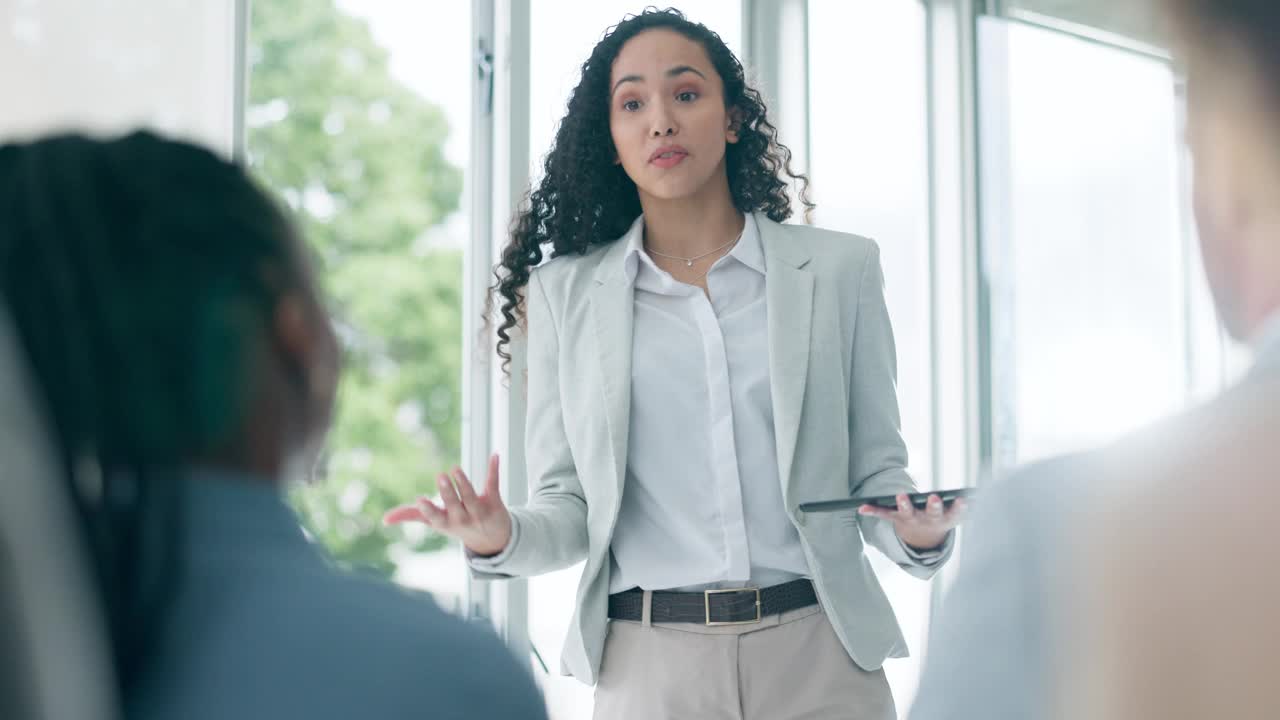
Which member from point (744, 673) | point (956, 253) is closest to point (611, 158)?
point (744, 673)

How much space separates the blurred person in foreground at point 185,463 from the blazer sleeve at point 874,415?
1.25 m

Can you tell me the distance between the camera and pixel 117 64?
1944mm

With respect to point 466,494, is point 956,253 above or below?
above

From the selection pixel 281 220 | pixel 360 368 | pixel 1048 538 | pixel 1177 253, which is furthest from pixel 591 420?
pixel 1177 253

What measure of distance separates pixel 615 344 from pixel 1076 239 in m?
2.13

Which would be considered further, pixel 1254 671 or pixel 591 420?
pixel 591 420

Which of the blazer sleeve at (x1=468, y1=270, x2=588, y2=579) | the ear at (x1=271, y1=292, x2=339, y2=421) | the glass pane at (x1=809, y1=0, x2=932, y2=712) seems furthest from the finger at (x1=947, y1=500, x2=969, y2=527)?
the glass pane at (x1=809, y1=0, x2=932, y2=712)

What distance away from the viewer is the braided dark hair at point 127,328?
60cm

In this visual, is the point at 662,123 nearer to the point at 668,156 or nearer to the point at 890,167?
the point at 668,156

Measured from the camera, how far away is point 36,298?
0.61m

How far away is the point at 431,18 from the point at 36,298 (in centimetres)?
225

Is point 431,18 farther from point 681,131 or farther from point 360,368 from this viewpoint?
point 360,368

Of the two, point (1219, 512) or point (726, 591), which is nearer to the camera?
point (1219, 512)

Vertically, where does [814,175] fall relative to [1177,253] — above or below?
above
